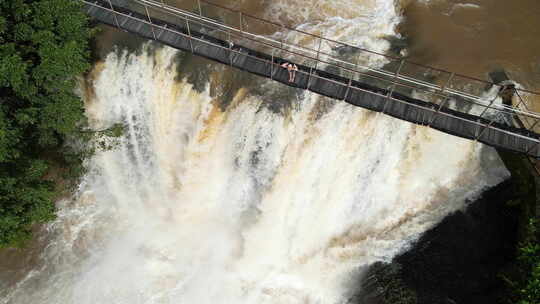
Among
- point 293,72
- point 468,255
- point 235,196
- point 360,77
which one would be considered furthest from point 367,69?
point 468,255

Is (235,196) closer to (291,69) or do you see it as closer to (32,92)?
(291,69)

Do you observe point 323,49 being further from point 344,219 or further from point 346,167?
point 344,219

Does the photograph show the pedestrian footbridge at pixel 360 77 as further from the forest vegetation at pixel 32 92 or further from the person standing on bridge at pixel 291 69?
the forest vegetation at pixel 32 92

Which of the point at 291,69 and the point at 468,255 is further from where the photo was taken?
the point at 468,255

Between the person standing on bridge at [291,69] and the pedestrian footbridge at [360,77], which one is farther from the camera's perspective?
the person standing on bridge at [291,69]

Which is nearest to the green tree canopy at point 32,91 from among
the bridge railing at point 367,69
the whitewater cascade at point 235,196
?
the whitewater cascade at point 235,196

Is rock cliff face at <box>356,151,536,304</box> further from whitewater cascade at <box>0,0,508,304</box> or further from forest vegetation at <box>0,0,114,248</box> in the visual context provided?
forest vegetation at <box>0,0,114,248</box>
